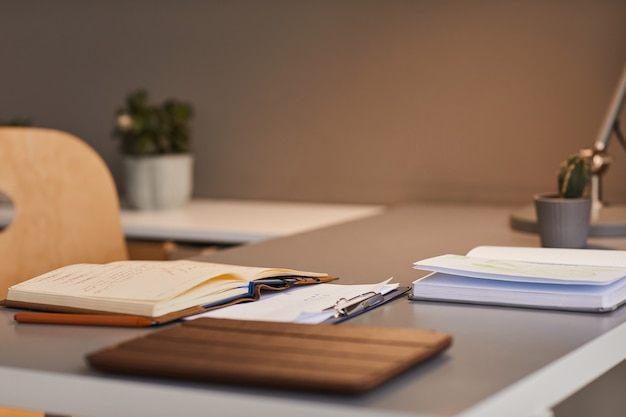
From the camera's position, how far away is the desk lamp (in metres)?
1.75

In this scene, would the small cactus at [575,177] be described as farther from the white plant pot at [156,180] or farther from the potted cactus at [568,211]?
the white plant pot at [156,180]

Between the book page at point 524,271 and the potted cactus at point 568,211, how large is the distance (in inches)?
13.1

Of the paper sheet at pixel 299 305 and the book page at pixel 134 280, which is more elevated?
the book page at pixel 134 280

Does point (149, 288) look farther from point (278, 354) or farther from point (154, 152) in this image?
point (154, 152)

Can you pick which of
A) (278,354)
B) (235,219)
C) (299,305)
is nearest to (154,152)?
(235,219)

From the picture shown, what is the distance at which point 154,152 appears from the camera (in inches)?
102

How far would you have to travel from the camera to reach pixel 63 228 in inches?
79.7

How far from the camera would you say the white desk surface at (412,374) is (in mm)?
812

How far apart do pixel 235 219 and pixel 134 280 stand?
3.96ft

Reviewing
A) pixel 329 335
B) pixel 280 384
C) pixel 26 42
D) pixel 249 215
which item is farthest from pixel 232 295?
pixel 26 42

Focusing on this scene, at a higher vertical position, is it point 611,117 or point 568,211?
point 611,117

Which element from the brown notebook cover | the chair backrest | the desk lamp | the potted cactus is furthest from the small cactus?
the chair backrest

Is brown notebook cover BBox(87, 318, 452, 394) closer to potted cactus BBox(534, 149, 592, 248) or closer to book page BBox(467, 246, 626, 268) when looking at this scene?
book page BBox(467, 246, 626, 268)

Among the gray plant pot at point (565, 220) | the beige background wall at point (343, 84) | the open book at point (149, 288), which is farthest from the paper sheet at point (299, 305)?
the beige background wall at point (343, 84)
